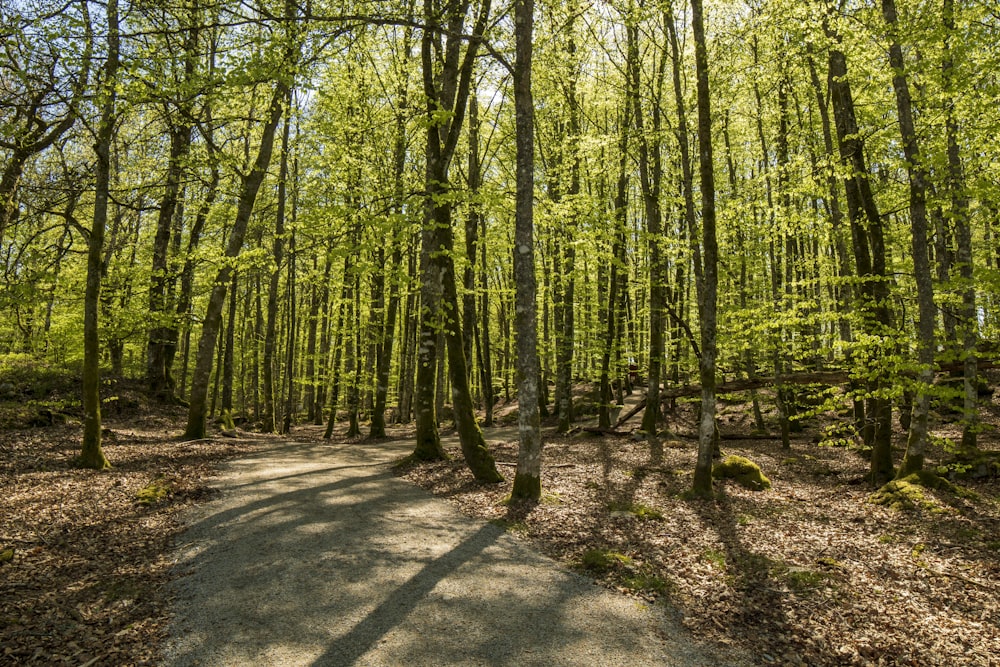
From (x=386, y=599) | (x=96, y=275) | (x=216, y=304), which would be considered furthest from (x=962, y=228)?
(x=216, y=304)

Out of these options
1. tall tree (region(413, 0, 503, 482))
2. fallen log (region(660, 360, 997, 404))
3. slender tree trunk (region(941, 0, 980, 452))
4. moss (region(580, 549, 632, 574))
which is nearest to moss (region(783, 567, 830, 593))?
moss (region(580, 549, 632, 574))

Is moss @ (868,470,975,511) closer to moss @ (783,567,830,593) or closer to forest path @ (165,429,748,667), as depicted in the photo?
moss @ (783,567,830,593)

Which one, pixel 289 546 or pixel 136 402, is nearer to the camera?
pixel 289 546

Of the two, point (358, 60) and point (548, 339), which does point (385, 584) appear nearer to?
→ point (358, 60)

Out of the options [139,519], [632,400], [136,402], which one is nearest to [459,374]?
[139,519]

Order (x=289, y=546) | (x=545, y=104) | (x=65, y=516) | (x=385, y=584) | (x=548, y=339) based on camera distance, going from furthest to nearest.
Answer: (x=548, y=339) → (x=545, y=104) → (x=65, y=516) → (x=289, y=546) → (x=385, y=584)

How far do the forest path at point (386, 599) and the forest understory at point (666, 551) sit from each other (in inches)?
15.7

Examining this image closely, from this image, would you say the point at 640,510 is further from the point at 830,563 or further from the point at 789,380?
the point at 789,380

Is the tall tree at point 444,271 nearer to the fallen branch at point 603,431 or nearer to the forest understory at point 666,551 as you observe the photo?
the forest understory at point 666,551

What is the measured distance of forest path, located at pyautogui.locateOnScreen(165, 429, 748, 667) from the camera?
478 centimetres

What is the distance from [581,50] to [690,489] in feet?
53.2

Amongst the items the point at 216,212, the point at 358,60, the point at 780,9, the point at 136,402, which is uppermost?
the point at 358,60

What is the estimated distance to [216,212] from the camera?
640 inches

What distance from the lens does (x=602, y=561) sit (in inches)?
272
